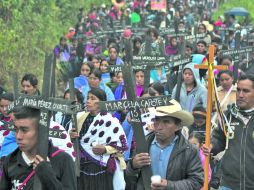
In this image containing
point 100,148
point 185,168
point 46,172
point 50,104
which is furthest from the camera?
point 100,148

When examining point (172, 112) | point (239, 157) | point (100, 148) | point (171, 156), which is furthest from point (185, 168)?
point (100, 148)

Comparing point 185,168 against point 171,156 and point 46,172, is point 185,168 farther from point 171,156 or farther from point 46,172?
point 46,172

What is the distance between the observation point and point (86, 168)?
9.81 m

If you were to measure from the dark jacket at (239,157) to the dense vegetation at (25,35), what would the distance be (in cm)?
1058

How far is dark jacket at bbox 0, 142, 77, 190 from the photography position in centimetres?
569

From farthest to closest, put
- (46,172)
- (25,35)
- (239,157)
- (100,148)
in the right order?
(25,35)
(100,148)
(239,157)
(46,172)

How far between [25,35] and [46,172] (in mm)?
13661

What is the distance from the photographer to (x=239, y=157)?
24.5 feet

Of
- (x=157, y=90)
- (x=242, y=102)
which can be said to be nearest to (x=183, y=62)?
(x=157, y=90)

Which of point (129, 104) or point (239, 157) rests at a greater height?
point (129, 104)

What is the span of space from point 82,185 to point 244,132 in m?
2.99

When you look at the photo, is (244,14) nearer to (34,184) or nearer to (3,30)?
(3,30)

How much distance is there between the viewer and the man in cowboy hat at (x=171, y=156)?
663cm

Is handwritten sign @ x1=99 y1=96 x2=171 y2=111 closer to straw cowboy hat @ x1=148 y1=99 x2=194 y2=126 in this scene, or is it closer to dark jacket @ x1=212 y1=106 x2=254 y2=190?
straw cowboy hat @ x1=148 y1=99 x2=194 y2=126
